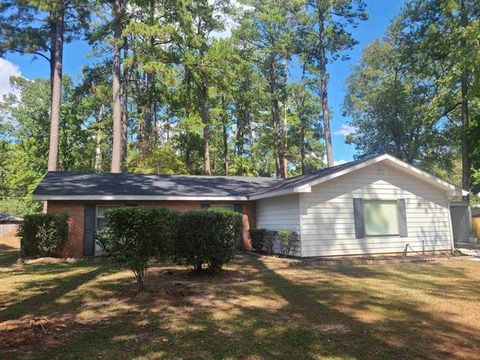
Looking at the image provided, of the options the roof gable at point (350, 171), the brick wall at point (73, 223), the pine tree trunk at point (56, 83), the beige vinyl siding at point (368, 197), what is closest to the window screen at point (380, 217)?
the beige vinyl siding at point (368, 197)

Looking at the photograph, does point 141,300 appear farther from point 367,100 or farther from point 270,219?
point 367,100

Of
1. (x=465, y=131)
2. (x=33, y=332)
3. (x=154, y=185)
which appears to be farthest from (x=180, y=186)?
(x=465, y=131)

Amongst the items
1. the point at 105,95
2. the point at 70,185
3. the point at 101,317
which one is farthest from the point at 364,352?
the point at 105,95

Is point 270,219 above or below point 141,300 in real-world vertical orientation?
above

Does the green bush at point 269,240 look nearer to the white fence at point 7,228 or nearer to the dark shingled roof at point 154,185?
the dark shingled roof at point 154,185

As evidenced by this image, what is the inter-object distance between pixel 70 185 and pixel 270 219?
8.01 metres

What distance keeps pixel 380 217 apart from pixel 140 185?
9.77 metres

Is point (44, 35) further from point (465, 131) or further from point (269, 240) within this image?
point (465, 131)

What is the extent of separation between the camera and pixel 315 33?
29.2 meters

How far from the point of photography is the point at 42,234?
13156 millimetres

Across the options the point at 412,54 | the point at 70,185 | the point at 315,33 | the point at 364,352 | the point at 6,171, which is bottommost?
the point at 364,352

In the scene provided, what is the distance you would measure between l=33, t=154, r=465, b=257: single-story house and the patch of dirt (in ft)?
27.4

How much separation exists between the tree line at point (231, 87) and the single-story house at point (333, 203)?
5221 mm

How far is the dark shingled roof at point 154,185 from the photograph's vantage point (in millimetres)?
14398
